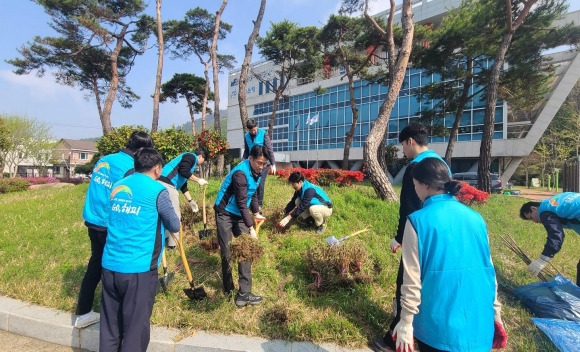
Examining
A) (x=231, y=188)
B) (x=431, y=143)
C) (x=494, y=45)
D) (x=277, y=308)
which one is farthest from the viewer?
(x=431, y=143)

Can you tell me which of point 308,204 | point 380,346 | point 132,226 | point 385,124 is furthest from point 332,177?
point 132,226

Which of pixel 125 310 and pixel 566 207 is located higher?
pixel 566 207

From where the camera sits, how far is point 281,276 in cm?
391

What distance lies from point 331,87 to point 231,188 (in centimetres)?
3354

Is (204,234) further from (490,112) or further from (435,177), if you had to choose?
(490,112)

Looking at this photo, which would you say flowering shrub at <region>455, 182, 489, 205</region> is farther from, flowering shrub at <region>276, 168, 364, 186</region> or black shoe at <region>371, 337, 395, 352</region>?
black shoe at <region>371, 337, 395, 352</region>

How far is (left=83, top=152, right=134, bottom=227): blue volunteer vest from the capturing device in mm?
3012

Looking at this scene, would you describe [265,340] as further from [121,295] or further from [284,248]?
[284,248]

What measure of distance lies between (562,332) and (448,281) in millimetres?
1924

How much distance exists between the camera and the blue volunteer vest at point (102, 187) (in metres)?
3.01

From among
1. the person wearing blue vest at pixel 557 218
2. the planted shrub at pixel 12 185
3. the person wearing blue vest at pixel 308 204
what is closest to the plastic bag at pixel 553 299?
the person wearing blue vest at pixel 557 218

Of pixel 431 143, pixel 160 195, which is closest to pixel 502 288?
pixel 160 195

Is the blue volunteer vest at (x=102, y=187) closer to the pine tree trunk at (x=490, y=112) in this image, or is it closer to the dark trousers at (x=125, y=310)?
the dark trousers at (x=125, y=310)

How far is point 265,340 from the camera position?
111 inches
